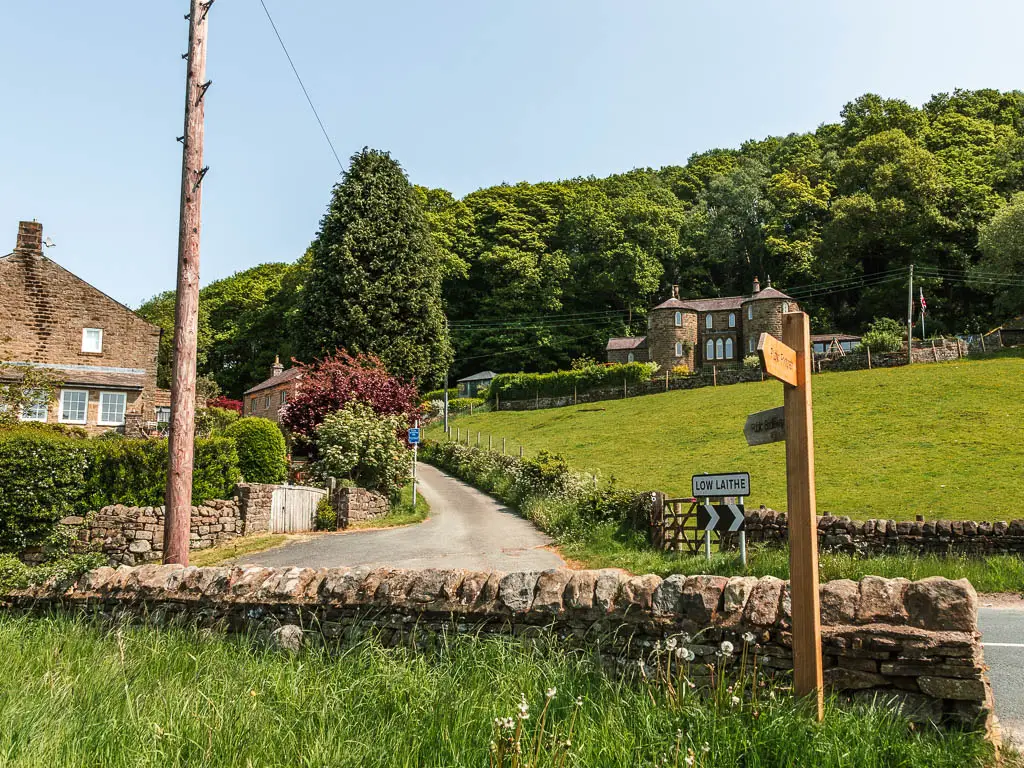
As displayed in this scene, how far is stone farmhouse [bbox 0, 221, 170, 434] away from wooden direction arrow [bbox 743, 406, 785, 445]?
31877 millimetres

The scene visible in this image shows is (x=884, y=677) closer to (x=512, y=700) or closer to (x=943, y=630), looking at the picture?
(x=943, y=630)

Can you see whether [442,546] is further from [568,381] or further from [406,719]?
[568,381]

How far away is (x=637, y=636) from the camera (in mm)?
5746

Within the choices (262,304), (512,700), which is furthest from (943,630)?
(262,304)

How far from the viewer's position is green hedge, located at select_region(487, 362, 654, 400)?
54406mm

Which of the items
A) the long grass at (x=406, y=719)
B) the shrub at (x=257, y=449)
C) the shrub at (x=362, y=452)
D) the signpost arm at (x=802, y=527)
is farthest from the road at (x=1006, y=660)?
the shrub at (x=362, y=452)

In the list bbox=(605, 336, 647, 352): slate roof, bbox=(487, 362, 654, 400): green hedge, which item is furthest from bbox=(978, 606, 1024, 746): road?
bbox=(605, 336, 647, 352): slate roof

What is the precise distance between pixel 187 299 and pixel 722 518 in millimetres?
9906

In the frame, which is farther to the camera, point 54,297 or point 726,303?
point 726,303

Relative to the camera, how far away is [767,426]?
18.2 ft

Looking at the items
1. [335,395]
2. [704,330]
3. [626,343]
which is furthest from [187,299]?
[704,330]

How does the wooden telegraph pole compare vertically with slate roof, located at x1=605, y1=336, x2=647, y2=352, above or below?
below

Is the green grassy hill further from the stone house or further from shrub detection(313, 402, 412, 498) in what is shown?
the stone house

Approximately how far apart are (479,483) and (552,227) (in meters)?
61.9
